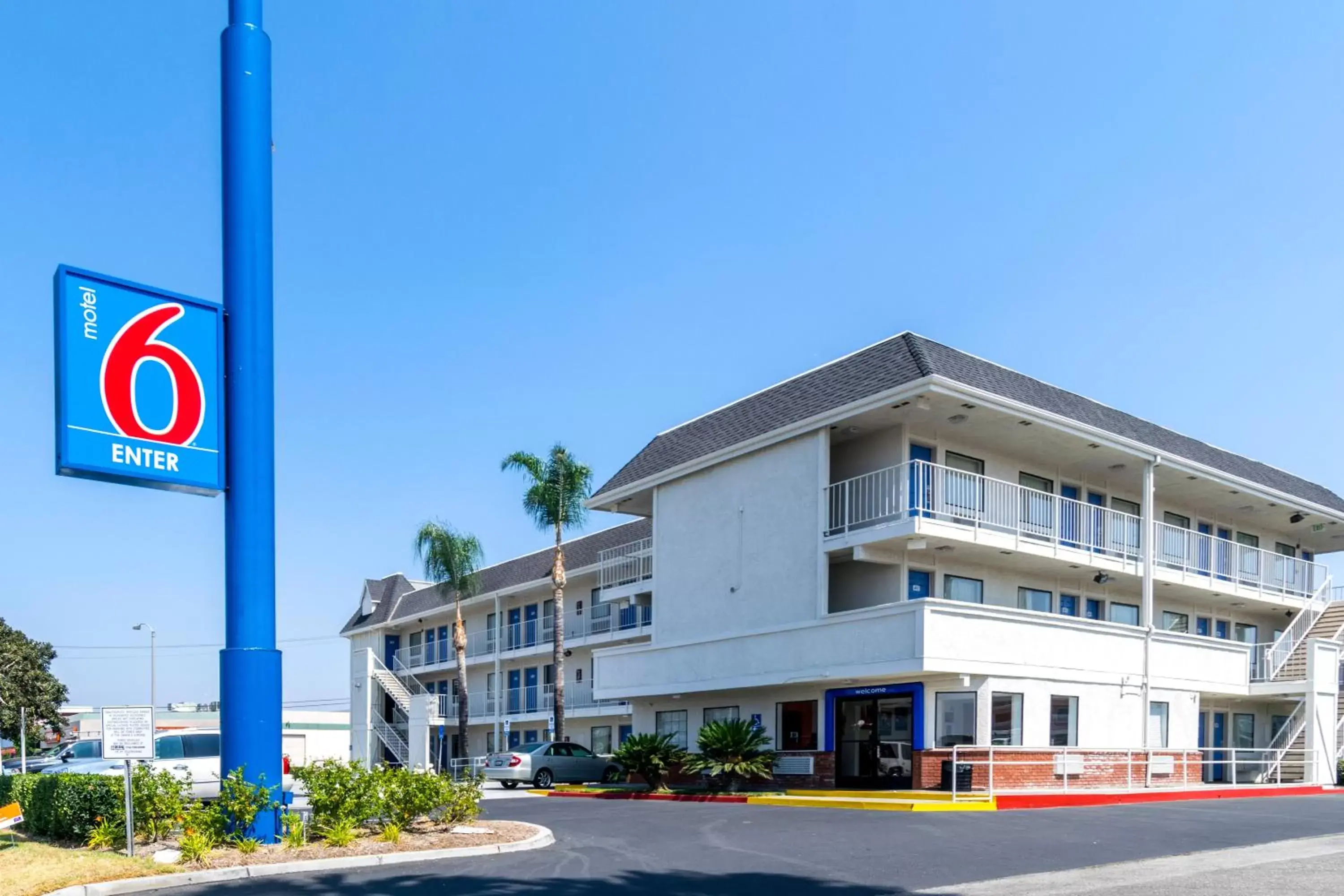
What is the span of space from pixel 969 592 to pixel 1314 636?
1338 centimetres

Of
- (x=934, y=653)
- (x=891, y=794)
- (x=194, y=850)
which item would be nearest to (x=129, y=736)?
(x=194, y=850)

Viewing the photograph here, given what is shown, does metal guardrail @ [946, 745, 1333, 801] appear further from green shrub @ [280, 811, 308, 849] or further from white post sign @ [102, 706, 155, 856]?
white post sign @ [102, 706, 155, 856]

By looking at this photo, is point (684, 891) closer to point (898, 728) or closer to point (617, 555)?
point (898, 728)

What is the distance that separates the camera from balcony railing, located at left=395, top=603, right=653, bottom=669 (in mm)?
45250

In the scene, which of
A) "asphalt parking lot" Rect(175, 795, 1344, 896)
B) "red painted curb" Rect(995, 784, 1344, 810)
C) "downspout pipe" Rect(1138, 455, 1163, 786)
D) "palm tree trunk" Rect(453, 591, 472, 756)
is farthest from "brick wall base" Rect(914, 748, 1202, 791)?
"palm tree trunk" Rect(453, 591, 472, 756)

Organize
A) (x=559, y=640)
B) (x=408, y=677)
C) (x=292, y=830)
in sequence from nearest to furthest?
(x=292, y=830)
(x=559, y=640)
(x=408, y=677)

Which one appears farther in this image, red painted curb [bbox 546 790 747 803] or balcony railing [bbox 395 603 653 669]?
balcony railing [bbox 395 603 653 669]

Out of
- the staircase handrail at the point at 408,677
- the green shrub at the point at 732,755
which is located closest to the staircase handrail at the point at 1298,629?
the green shrub at the point at 732,755

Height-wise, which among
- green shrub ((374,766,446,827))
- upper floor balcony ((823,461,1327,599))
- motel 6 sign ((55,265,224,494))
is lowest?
green shrub ((374,766,446,827))

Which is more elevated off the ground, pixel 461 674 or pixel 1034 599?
pixel 1034 599

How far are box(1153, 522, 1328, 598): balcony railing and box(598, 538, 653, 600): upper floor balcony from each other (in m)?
14.2

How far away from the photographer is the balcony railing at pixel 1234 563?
34406 millimetres

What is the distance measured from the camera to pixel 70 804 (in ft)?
53.1

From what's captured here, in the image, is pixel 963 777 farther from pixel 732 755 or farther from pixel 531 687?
pixel 531 687
